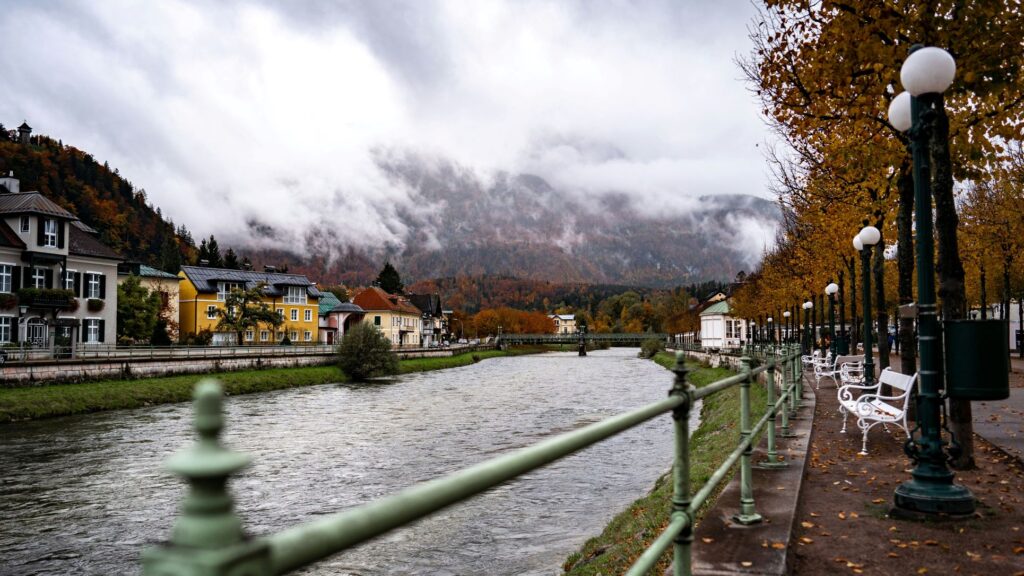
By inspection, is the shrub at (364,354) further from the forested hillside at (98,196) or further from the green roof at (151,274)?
the forested hillside at (98,196)

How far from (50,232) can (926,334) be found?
4658 centimetres

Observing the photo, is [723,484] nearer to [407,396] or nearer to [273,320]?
[407,396]

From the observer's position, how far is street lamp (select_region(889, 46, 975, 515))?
644 centimetres

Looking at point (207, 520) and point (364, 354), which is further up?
point (207, 520)

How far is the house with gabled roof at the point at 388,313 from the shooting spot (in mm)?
96250

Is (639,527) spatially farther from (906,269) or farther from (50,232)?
(50,232)

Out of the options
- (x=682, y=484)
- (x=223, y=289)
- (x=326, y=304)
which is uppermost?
(x=223, y=289)

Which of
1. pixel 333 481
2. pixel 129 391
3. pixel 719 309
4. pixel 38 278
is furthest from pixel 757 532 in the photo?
pixel 719 309

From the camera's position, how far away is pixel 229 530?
106cm

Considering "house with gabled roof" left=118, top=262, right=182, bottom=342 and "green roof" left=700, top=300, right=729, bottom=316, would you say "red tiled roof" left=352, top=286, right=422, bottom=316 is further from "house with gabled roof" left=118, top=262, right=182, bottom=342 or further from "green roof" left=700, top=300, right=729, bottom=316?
"green roof" left=700, top=300, right=729, bottom=316

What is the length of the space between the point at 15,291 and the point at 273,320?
24634 mm

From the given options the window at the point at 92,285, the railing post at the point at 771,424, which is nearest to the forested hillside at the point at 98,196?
the window at the point at 92,285

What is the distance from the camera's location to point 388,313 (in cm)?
9662

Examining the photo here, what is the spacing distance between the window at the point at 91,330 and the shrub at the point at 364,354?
1518 cm
